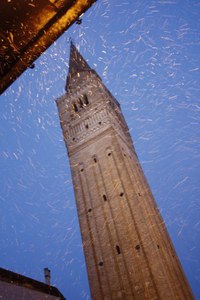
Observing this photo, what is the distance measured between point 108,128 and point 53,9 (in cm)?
1599

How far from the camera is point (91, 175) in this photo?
57.0 ft

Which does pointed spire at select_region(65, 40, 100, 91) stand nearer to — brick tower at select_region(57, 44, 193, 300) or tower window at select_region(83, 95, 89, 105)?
tower window at select_region(83, 95, 89, 105)

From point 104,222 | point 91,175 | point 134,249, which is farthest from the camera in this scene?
point 91,175

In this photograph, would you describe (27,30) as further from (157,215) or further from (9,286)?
Result: (157,215)

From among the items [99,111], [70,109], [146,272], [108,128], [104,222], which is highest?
[70,109]

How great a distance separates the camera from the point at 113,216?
1516 centimetres

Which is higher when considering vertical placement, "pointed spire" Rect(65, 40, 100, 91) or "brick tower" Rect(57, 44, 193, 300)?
"pointed spire" Rect(65, 40, 100, 91)

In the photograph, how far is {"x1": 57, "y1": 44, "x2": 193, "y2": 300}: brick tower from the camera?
42.7 feet

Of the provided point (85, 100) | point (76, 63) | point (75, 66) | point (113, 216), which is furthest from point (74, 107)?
point (113, 216)

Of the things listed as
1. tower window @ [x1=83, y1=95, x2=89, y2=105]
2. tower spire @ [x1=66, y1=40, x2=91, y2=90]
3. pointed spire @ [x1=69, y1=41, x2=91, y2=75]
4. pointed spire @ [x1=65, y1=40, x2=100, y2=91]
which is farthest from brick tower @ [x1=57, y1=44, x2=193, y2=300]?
pointed spire @ [x1=69, y1=41, x2=91, y2=75]

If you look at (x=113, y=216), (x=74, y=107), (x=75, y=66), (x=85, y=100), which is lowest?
(x=113, y=216)

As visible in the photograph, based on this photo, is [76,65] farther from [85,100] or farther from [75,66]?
[85,100]

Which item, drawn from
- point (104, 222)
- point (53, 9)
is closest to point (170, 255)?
point (104, 222)

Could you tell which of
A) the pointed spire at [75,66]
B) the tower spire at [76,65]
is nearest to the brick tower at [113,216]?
the pointed spire at [75,66]
